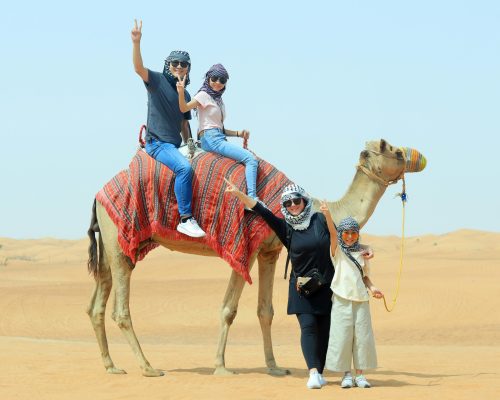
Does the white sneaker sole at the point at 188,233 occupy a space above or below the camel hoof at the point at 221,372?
above

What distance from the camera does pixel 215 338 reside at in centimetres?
2066

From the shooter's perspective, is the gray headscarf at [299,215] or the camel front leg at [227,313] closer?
the gray headscarf at [299,215]

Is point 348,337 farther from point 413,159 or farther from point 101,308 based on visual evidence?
point 101,308

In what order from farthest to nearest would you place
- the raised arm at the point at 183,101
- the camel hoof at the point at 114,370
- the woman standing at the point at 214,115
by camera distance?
the camel hoof at the point at 114,370, the woman standing at the point at 214,115, the raised arm at the point at 183,101

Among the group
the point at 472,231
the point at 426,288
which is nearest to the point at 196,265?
the point at 426,288

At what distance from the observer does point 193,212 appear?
36.7ft

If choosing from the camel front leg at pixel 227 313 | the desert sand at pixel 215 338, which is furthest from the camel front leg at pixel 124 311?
the camel front leg at pixel 227 313

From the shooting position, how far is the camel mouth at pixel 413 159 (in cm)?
1145

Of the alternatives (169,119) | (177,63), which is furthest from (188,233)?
(177,63)

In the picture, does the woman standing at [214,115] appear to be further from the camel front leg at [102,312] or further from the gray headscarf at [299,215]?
the camel front leg at [102,312]

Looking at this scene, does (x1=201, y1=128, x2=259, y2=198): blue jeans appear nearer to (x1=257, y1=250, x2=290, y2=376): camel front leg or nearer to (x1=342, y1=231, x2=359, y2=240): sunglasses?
(x1=257, y1=250, x2=290, y2=376): camel front leg

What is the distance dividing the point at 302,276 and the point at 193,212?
1804 mm

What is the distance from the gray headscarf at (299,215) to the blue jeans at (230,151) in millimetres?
1095

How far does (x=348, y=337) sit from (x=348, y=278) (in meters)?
0.57
